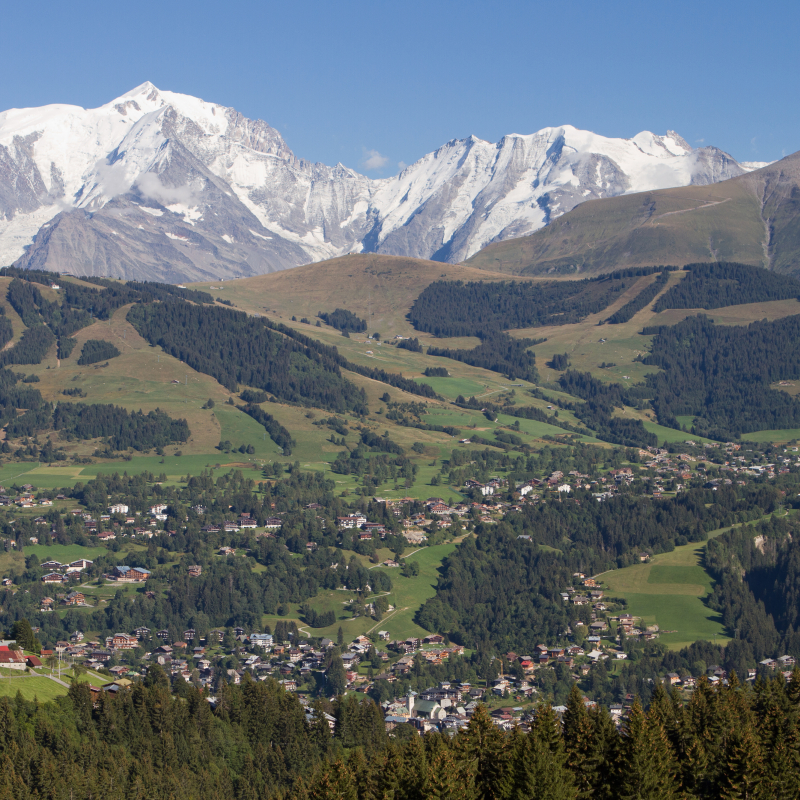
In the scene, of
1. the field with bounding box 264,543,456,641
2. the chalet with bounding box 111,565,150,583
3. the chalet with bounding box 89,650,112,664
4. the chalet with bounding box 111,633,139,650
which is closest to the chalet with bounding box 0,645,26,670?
the chalet with bounding box 89,650,112,664

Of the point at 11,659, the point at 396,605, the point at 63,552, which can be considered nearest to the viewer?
the point at 11,659

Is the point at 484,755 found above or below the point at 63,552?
below

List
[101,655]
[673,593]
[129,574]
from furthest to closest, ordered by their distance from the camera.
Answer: [129,574] < [673,593] < [101,655]

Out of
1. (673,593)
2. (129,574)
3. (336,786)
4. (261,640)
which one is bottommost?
(261,640)

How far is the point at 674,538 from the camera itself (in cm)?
18900

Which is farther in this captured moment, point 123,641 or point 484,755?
point 123,641

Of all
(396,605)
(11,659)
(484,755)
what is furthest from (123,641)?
(484,755)

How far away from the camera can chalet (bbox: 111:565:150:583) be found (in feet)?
566

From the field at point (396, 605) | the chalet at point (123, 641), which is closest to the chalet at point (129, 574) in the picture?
the chalet at point (123, 641)

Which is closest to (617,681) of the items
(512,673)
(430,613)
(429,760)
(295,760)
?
(512,673)

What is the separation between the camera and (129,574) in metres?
174

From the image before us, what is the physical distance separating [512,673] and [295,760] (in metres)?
48.8

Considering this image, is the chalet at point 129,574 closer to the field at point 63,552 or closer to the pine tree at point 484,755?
the field at point 63,552

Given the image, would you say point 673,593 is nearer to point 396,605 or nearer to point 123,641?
point 396,605
